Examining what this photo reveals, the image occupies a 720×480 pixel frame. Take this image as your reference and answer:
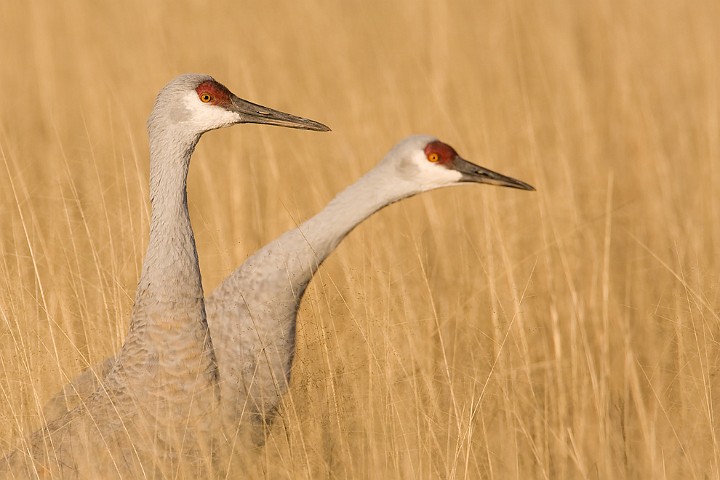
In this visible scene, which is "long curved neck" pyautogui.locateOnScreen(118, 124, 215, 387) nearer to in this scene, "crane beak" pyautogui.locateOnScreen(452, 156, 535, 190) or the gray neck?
the gray neck

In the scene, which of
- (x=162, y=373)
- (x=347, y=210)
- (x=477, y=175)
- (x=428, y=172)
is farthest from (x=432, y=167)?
(x=162, y=373)

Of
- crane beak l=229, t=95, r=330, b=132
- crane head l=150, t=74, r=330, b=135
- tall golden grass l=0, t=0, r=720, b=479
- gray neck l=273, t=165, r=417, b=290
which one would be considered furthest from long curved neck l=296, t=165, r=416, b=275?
crane head l=150, t=74, r=330, b=135

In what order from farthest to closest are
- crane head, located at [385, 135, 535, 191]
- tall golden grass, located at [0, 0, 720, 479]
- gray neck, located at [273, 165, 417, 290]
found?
crane head, located at [385, 135, 535, 191] → gray neck, located at [273, 165, 417, 290] → tall golden grass, located at [0, 0, 720, 479]

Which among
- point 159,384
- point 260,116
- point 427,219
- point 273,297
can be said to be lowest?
point 159,384

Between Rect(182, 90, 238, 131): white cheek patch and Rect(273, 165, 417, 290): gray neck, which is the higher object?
Rect(182, 90, 238, 131): white cheek patch

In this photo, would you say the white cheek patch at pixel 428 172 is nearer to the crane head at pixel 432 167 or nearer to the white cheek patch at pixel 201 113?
the crane head at pixel 432 167

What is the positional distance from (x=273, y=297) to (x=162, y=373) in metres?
0.62

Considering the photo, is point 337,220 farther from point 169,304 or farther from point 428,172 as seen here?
point 169,304

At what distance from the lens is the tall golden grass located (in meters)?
3.42

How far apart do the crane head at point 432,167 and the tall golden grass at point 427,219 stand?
0.28 metres

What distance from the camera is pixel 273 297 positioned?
371 cm

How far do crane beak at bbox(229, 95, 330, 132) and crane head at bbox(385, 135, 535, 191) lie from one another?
492 mm

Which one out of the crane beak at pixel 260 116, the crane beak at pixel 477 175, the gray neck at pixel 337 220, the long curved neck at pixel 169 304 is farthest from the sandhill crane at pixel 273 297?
the crane beak at pixel 260 116

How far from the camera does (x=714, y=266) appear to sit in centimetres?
470
